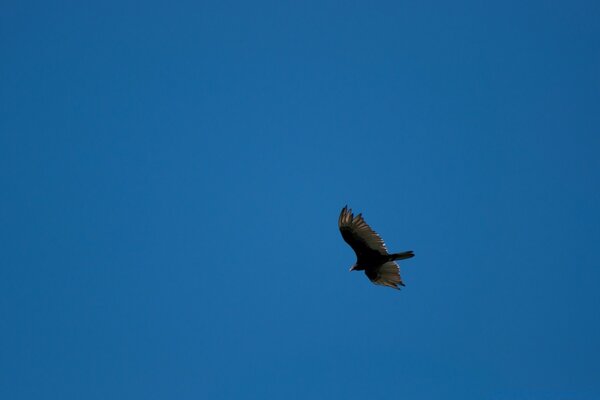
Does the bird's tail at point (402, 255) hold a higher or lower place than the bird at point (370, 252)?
lower

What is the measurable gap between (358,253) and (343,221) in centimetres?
199

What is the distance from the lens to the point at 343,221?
23062mm

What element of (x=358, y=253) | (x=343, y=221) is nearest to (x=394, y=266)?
(x=358, y=253)

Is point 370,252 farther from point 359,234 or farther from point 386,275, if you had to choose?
point 386,275

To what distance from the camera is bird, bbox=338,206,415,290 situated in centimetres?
2294

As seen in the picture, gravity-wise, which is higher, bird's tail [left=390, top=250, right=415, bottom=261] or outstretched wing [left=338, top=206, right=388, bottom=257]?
outstretched wing [left=338, top=206, right=388, bottom=257]

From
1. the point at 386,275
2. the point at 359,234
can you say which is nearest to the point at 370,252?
the point at 359,234

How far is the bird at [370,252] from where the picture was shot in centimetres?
2294

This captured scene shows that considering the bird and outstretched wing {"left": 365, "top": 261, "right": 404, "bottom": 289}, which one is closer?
the bird

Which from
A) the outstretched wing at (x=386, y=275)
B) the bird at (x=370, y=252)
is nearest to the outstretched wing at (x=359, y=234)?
the bird at (x=370, y=252)

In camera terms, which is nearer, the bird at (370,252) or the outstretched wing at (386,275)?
the bird at (370,252)

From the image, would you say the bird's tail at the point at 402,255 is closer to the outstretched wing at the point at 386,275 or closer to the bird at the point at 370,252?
the bird at the point at 370,252

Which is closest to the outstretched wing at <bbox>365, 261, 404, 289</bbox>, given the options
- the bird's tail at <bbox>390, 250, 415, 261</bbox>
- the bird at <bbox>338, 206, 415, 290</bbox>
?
the bird at <bbox>338, 206, 415, 290</bbox>

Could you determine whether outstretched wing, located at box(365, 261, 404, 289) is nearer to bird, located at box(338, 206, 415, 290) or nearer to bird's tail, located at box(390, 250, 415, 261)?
bird, located at box(338, 206, 415, 290)
